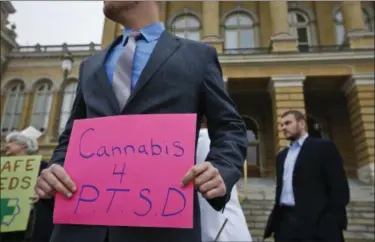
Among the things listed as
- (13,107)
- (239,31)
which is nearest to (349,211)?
(239,31)

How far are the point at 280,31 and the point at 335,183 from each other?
13653 mm

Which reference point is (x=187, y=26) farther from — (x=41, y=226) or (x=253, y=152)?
(x=41, y=226)

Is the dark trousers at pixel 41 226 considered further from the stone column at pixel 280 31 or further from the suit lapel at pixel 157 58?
the stone column at pixel 280 31

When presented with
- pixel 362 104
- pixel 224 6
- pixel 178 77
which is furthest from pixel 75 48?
pixel 178 77

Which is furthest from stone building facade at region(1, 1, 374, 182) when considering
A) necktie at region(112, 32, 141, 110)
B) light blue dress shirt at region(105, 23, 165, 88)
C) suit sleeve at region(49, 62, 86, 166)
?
necktie at region(112, 32, 141, 110)

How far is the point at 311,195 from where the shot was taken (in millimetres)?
3242

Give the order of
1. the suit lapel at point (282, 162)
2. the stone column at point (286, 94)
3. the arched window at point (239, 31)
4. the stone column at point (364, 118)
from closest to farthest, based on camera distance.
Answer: the suit lapel at point (282, 162)
the stone column at point (364, 118)
the stone column at point (286, 94)
the arched window at point (239, 31)

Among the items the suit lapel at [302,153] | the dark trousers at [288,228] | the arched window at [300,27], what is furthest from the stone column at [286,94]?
the dark trousers at [288,228]

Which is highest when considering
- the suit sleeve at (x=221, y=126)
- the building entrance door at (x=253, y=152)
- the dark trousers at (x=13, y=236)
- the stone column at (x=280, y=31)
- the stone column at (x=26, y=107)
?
the stone column at (x=280, y=31)

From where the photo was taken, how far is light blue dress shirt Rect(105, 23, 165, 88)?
138 cm

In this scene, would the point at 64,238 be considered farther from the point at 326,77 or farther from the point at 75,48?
the point at 75,48

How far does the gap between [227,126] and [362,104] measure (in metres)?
14.6

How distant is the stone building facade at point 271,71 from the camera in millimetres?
14219

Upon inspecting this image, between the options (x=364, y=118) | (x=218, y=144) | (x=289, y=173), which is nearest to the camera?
(x=218, y=144)
